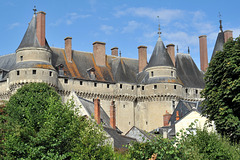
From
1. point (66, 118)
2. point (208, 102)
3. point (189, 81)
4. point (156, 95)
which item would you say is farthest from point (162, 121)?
point (66, 118)

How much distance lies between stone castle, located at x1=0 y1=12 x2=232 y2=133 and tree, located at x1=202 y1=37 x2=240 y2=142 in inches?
871

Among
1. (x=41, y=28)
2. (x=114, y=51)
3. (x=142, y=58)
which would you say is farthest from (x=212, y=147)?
→ (x=114, y=51)

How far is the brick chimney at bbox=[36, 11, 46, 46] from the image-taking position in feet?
161

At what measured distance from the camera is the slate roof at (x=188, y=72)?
2277 inches

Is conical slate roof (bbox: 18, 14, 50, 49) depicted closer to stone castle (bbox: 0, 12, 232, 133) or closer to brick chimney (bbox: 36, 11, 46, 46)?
stone castle (bbox: 0, 12, 232, 133)

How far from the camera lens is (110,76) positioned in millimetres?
55125

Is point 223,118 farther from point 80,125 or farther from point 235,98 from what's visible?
point 80,125

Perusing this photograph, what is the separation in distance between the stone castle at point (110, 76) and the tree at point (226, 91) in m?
22.1

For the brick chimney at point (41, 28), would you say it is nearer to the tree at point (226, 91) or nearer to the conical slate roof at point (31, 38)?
the conical slate roof at point (31, 38)

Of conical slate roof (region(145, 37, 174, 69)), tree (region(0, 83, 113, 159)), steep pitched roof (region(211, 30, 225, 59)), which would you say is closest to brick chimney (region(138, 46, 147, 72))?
conical slate roof (region(145, 37, 174, 69))

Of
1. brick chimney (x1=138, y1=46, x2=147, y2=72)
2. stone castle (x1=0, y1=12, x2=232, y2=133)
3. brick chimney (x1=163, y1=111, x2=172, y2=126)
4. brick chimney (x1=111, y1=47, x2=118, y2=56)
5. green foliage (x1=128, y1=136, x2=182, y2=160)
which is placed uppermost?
brick chimney (x1=111, y1=47, x2=118, y2=56)

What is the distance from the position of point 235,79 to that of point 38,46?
27.1 m

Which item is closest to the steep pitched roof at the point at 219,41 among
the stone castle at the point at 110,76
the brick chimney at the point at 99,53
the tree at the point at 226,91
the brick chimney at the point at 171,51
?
the stone castle at the point at 110,76

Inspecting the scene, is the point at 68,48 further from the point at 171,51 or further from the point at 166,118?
the point at 166,118
